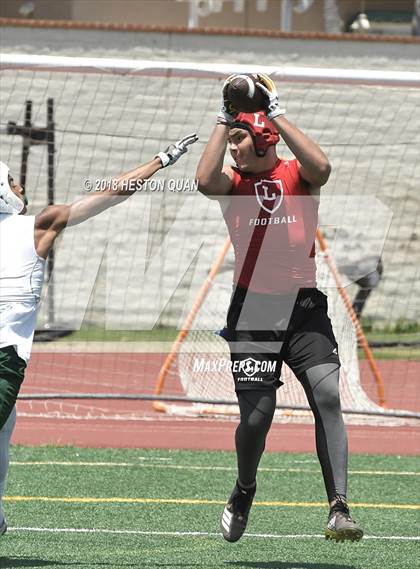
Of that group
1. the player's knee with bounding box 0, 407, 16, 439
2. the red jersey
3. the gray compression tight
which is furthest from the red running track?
the red jersey

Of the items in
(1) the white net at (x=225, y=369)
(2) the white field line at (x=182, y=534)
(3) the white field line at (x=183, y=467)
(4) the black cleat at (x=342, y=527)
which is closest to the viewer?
(4) the black cleat at (x=342, y=527)

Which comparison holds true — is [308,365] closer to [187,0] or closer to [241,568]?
[241,568]

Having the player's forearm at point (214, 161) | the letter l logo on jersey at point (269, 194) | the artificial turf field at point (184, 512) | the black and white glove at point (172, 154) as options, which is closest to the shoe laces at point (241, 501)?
the artificial turf field at point (184, 512)

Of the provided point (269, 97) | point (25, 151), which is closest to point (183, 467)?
point (269, 97)

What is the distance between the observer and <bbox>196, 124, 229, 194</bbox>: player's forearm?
649cm

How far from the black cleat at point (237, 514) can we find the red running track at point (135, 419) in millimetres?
4447

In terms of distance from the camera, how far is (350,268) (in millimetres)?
14875

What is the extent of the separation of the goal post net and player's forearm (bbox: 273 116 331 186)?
21.4ft

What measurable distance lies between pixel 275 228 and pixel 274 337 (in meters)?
0.55

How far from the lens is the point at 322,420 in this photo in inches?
257

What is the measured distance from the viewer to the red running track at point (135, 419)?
37.7ft

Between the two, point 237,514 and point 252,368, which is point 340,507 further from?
point 252,368

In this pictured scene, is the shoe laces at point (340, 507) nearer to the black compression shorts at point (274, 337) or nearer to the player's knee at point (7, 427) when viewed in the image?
the black compression shorts at point (274, 337)

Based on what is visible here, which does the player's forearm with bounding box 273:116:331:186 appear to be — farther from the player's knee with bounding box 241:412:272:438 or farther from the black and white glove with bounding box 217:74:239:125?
the player's knee with bounding box 241:412:272:438
